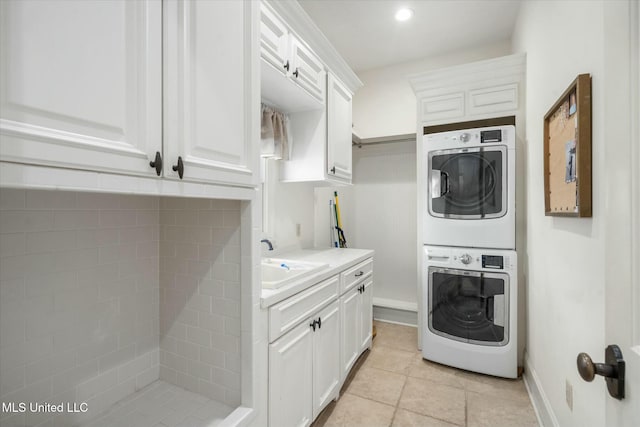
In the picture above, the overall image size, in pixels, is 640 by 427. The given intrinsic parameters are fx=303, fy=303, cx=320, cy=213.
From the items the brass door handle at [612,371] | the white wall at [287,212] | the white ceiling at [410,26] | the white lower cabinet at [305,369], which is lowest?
the white lower cabinet at [305,369]

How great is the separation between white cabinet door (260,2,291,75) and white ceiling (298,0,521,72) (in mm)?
1116

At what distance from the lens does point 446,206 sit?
2.58 metres

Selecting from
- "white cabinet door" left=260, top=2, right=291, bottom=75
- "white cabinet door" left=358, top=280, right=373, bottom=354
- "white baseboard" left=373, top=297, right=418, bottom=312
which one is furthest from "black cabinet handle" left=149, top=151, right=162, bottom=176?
"white baseboard" left=373, top=297, right=418, bottom=312

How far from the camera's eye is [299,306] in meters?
1.58

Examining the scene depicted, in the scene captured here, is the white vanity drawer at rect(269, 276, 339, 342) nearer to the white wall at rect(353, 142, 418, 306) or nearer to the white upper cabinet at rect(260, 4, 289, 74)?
the white upper cabinet at rect(260, 4, 289, 74)

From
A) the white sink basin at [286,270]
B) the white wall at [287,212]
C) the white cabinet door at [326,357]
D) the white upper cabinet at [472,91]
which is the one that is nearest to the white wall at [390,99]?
the white upper cabinet at [472,91]

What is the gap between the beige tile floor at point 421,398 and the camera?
6.34ft

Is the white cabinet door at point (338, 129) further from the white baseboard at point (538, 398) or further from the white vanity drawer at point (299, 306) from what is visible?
the white baseboard at point (538, 398)

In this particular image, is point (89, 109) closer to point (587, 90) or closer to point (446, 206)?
point (587, 90)

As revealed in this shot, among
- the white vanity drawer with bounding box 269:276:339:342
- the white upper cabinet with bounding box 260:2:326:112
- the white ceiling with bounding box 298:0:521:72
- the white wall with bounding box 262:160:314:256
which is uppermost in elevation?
the white ceiling with bounding box 298:0:521:72

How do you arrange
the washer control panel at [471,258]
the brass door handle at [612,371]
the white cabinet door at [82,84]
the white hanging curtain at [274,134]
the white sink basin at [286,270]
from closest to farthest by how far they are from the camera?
the white cabinet door at [82,84] < the brass door handle at [612,371] < the white sink basin at [286,270] < the white hanging curtain at [274,134] < the washer control panel at [471,258]

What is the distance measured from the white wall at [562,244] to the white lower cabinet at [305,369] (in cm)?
122

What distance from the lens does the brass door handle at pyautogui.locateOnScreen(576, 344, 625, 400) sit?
0.73 m

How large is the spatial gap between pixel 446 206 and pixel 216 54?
85.1 inches
